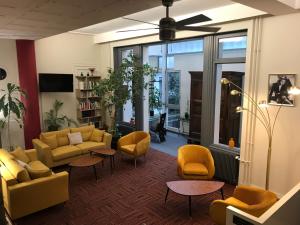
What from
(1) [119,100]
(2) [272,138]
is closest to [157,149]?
(1) [119,100]

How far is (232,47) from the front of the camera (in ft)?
16.5

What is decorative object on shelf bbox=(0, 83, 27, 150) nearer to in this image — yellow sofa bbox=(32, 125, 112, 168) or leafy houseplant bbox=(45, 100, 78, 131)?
leafy houseplant bbox=(45, 100, 78, 131)

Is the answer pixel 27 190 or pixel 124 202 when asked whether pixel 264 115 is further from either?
pixel 27 190

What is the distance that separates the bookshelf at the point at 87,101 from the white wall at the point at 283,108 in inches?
195

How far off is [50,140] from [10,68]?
7.53 feet

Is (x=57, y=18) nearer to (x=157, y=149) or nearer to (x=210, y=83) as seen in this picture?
(x=210, y=83)

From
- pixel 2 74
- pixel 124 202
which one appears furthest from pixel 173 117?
pixel 2 74

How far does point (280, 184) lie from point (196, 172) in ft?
4.71

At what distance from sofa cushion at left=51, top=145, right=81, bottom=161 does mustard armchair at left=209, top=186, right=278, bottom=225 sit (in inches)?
142

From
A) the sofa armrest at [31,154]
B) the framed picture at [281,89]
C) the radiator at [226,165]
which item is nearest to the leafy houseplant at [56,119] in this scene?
the sofa armrest at [31,154]

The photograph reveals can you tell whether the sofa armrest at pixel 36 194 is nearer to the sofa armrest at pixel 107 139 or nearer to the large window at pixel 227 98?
the sofa armrest at pixel 107 139

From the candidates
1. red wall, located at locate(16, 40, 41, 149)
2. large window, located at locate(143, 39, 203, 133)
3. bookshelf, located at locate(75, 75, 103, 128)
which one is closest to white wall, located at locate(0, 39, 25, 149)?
red wall, located at locate(16, 40, 41, 149)

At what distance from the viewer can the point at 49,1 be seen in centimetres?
277

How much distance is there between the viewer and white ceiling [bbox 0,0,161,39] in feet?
9.30
